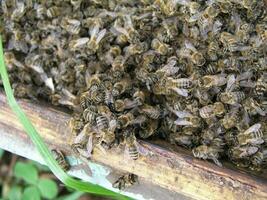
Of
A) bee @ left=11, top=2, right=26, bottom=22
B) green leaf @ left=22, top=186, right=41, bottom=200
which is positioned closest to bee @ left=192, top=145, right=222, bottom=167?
bee @ left=11, top=2, right=26, bottom=22

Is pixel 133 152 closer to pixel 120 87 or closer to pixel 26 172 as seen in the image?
pixel 120 87

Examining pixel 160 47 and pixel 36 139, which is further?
pixel 160 47

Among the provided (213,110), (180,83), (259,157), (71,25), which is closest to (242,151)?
(259,157)

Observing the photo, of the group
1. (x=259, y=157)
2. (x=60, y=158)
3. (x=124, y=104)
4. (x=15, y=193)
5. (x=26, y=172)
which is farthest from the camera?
(x=15, y=193)

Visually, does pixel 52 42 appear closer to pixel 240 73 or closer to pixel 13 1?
pixel 13 1

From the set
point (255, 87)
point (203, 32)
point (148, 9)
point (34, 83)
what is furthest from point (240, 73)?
point (34, 83)

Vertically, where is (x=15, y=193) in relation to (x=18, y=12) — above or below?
below

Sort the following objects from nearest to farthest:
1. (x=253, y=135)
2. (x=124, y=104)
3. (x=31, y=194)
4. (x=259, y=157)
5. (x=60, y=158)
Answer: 1. (x=253, y=135)
2. (x=259, y=157)
3. (x=124, y=104)
4. (x=60, y=158)
5. (x=31, y=194)

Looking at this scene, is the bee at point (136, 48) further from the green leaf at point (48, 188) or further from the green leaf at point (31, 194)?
the green leaf at point (31, 194)
